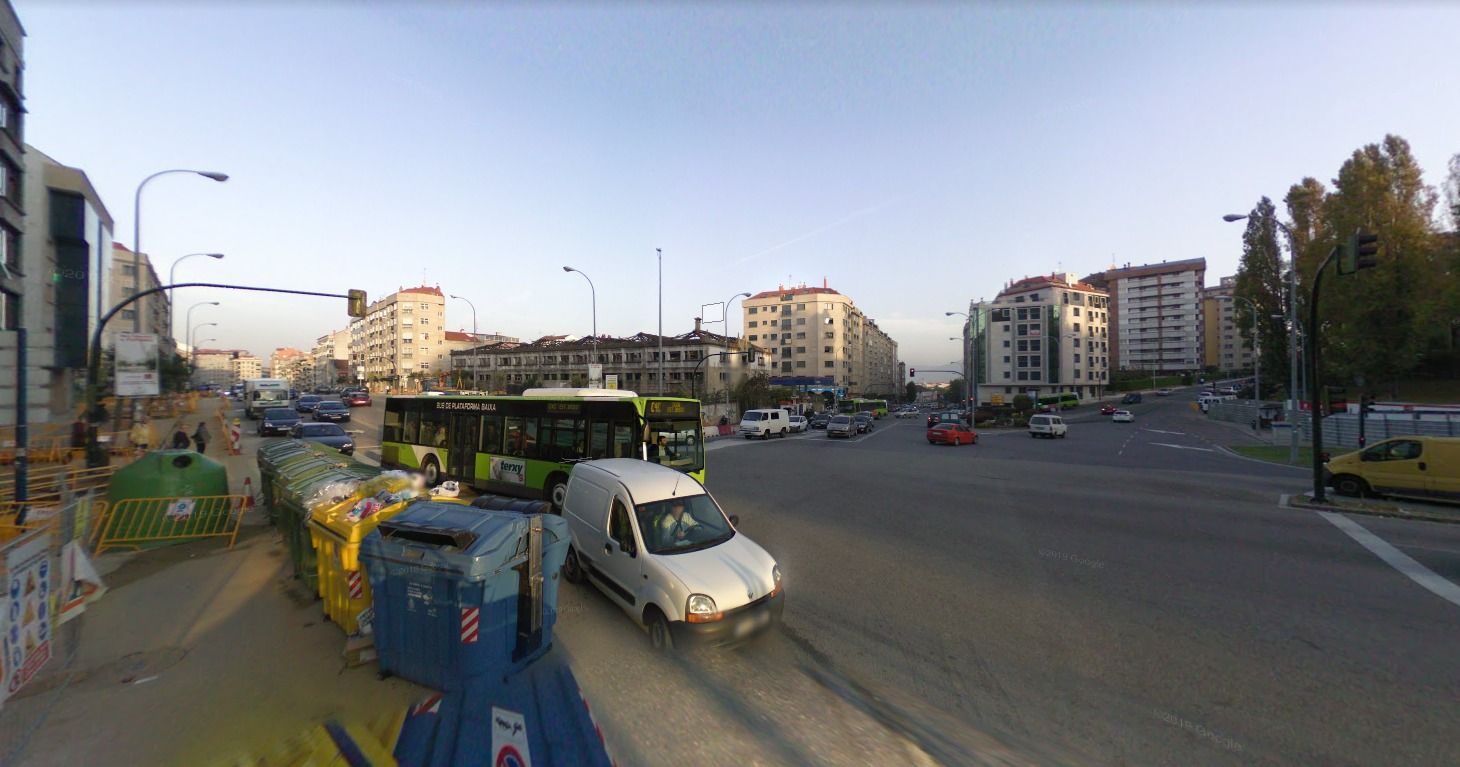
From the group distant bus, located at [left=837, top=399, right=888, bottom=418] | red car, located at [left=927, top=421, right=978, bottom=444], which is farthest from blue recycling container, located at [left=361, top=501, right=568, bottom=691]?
distant bus, located at [left=837, top=399, right=888, bottom=418]

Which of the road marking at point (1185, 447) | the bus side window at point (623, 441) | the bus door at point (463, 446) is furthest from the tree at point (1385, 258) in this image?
the bus door at point (463, 446)

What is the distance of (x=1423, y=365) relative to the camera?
135 feet

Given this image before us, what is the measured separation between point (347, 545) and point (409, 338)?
4114 inches

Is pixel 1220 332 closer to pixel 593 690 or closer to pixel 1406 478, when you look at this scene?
pixel 1406 478

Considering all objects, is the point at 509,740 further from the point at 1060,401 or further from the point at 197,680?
the point at 1060,401

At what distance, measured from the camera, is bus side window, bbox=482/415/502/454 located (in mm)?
12556

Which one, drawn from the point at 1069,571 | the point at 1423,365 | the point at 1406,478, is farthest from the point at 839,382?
the point at 1069,571

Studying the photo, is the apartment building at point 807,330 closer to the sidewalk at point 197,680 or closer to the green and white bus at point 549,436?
the green and white bus at point 549,436

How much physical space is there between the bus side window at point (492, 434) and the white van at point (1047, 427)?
113 feet

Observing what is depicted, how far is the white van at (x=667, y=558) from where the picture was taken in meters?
4.91

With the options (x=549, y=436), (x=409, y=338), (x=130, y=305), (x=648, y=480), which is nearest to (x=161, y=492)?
(x=549, y=436)

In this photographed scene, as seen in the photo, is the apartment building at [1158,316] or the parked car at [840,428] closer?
the parked car at [840,428]

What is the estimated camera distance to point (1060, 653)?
5.26 metres

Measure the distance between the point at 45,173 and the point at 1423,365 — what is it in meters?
96.2
